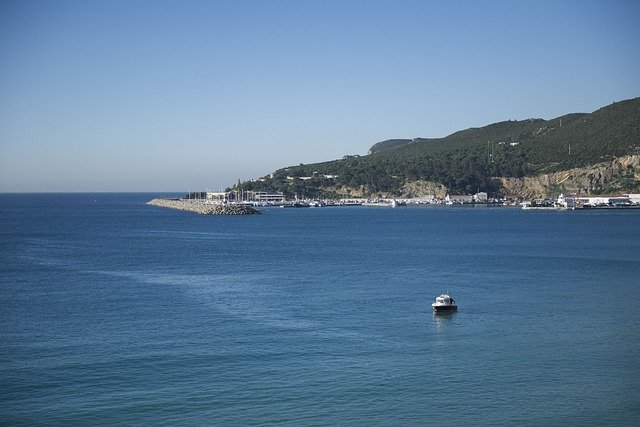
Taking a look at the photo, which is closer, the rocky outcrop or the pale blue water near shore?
the pale blue water near shore

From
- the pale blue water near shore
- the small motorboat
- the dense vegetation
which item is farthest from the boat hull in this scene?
the dense vegetation

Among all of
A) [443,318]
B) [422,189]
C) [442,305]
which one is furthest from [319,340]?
[422,189]

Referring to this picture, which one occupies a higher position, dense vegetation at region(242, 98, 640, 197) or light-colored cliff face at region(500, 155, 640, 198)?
dense vegetation at region(242, 98, 640, 197)

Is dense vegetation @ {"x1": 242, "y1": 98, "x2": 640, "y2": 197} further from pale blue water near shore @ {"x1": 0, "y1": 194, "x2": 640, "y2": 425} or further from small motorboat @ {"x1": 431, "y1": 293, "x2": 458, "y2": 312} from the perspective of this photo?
small motorboat @ {"x1": 431, "y1": 293, "x2": 458, "y2": 312}

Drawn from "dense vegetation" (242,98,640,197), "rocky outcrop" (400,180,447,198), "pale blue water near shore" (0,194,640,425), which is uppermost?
"dense vegetation" (242,98,640,197)

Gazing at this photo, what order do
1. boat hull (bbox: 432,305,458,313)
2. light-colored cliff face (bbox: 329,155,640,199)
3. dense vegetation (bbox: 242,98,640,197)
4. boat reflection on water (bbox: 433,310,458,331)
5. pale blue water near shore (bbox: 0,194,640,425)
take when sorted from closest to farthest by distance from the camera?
pale blue water near shore (bbox: 0,194,640,425) → boat reflection on water (bbox: 433,310,458,331) → boat hull (bbox: 432,305,458,313) → light-colored cliff face (bbox: 329,155,640,199) → dense vegetation (bbox: 242,98,640,197)

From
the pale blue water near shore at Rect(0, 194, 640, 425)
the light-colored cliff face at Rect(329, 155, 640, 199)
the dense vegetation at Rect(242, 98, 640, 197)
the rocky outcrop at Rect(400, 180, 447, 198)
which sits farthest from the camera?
the rocky outcrop at Rect(400, 180, 447, 198)

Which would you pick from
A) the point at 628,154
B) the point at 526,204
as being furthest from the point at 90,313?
the point at 628,154
